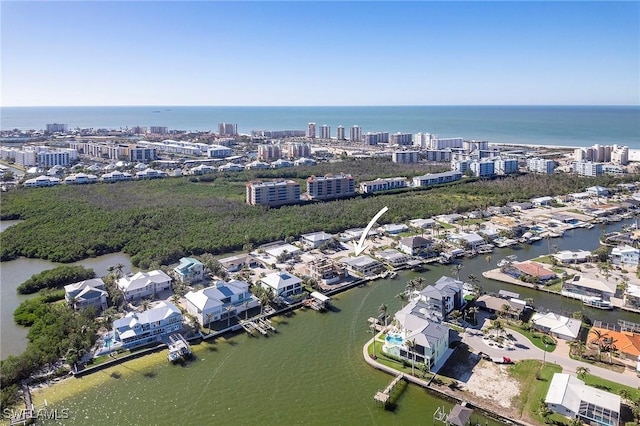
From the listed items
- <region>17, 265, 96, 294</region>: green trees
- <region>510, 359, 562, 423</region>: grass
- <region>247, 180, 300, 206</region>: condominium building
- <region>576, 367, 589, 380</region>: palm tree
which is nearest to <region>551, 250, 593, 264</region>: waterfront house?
<region>510, 359, 562, 423</region>: grass

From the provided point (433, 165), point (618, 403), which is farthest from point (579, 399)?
point (433, 165)

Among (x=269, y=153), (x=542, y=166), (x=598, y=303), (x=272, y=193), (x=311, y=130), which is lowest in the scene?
(x=598, y=303)

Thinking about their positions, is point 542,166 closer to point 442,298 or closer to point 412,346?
point 442,298

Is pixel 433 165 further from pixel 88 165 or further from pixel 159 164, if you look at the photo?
pixel 88 165

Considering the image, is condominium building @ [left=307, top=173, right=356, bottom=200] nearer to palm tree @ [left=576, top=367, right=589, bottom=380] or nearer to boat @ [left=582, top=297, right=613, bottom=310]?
boat @ [left=582, top=297, right=613, bottom=310]

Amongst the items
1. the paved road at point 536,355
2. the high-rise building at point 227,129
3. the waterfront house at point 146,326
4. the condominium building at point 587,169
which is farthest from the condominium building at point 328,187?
the high-rise building at point 227,129

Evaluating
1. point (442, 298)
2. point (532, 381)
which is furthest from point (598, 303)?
point (532, 381)

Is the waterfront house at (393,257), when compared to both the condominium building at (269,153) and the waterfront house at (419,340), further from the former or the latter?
the condominium building at (269,153)
